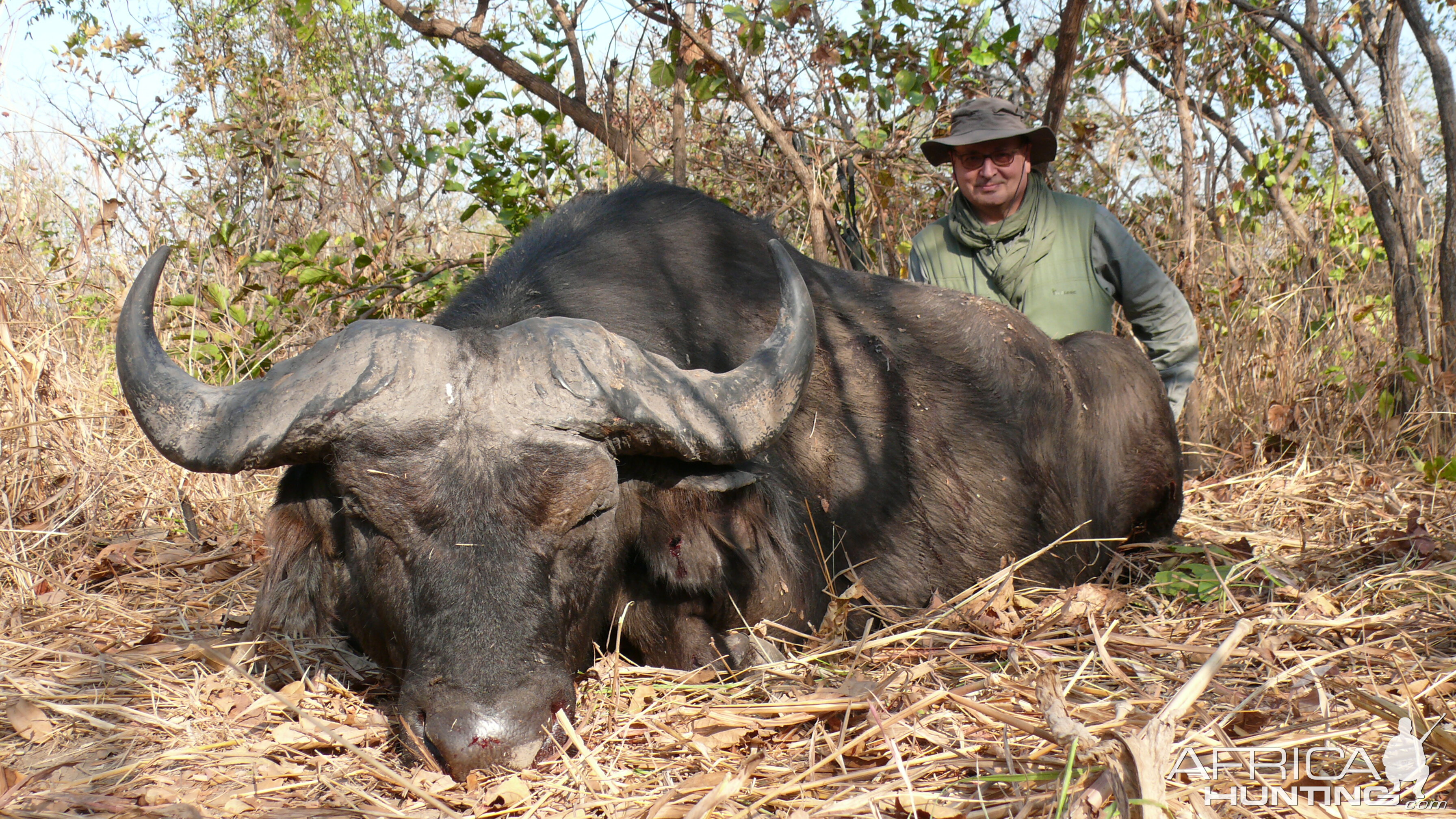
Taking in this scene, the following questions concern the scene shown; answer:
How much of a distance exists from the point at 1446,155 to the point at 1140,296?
1.60m

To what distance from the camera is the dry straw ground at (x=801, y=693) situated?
203 centimetres

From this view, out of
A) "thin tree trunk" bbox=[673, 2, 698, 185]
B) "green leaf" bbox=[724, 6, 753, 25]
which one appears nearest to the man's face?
"green leaf" bbox=[724, 6, 753, 25]

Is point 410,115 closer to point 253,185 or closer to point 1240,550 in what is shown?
point 253,185

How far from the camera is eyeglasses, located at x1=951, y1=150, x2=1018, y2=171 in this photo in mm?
5047

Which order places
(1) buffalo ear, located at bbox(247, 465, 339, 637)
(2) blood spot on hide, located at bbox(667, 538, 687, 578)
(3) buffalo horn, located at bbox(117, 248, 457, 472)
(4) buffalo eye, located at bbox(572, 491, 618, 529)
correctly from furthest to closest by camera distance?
(2) blood spot on hide, located at bbox(667, 538, 687, 578)
(1) buffalo ear, located at bbox(247, 465, 339, 637)
(4) buffalo eye, located at bbox(572, 491, 618, 529)
(3) buffalo horn, located at bbox(117, 248, 457, 472)

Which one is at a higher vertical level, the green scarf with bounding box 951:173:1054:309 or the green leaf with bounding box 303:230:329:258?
the green leaf with bounding box 303:230:329:258

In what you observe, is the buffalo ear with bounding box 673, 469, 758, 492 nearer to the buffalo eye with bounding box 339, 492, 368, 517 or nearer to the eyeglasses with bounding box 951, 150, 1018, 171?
the buffalo eye with bounding box 339, 492, 368, 517

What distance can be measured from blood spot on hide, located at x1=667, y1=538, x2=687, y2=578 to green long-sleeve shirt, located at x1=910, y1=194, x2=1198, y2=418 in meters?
2.48

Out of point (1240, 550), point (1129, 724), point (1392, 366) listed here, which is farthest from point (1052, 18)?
point (1129, 724)

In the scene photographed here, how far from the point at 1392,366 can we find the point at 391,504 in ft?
16.8

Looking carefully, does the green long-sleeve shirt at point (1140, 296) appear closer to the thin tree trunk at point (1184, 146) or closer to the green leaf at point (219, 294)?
the thin tree trunk at point (1184, 146)

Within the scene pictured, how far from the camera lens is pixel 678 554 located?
9.89ft

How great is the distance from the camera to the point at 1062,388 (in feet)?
13.8

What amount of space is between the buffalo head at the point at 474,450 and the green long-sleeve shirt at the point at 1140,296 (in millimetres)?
2645
